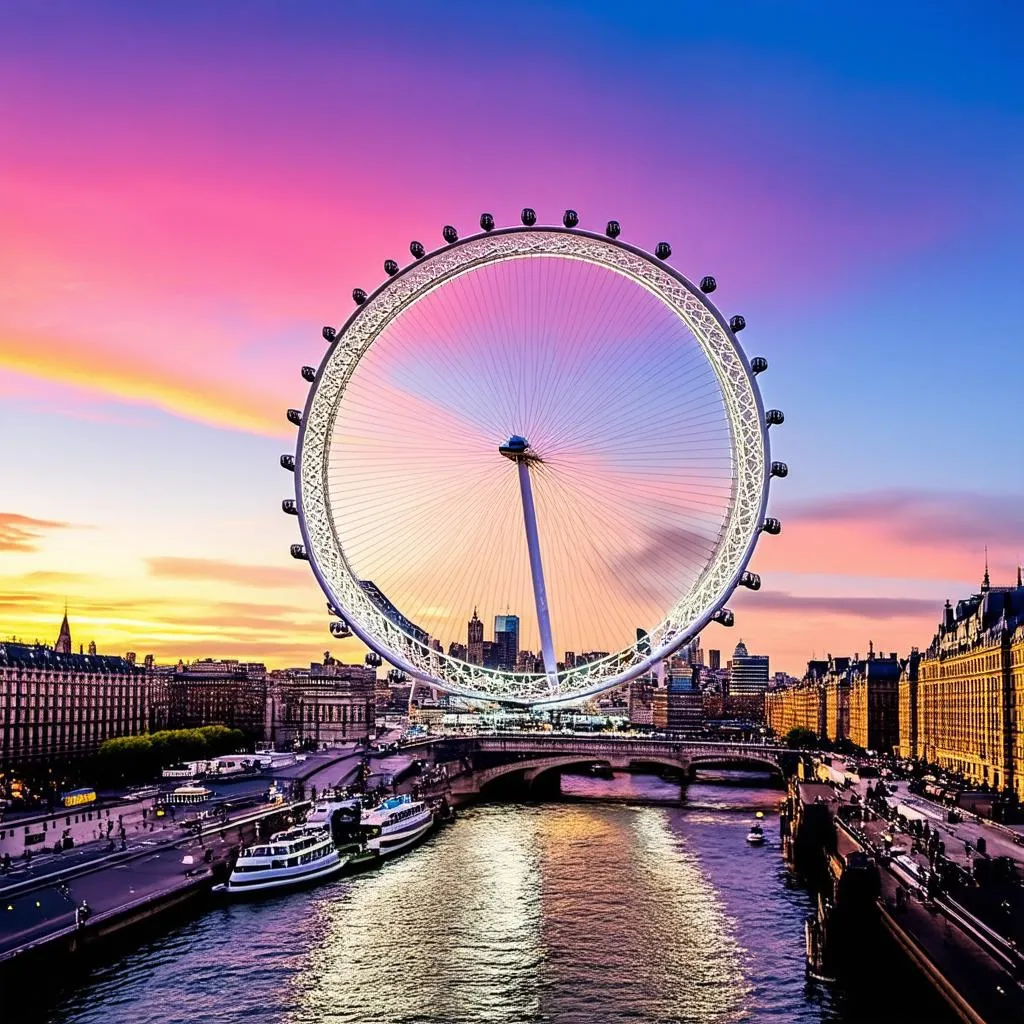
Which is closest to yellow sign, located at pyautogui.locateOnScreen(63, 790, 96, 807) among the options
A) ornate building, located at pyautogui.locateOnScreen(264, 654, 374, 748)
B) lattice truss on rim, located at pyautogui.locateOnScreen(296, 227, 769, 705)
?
lattice truss on rim, located at pyautogui.locateOnScreen(296, 227, 769, 705)

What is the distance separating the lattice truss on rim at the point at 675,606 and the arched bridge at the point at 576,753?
4394 cm

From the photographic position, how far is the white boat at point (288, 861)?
49.0 m

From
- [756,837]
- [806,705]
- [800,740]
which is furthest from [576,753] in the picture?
[806,705]

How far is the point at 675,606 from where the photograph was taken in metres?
50.7

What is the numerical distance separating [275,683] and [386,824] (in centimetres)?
11615

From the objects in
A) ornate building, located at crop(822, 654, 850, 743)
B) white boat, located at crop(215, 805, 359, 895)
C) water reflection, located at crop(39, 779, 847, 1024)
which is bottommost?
water reflection, located at crop(39, 779, 847, 1024)

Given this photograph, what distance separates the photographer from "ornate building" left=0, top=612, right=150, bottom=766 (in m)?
95.2

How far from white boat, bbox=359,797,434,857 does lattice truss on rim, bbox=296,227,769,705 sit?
12.7m

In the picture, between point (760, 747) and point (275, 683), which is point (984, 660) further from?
point (275, 683)

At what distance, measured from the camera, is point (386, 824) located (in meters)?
64.8

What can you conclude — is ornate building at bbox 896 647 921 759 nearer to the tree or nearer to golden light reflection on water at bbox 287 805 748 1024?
the tree

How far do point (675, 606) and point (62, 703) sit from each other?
72.3 m

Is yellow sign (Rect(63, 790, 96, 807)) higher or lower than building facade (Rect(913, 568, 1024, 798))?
lower

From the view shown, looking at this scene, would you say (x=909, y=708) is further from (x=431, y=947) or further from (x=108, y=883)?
(x=108, y=883)
